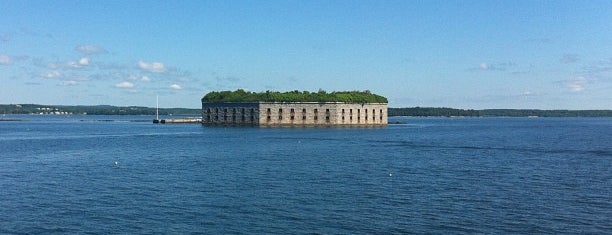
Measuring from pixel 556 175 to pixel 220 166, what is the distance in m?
28.3

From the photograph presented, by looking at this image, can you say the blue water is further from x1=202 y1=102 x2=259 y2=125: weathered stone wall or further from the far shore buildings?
x1=202 y1=102 x2=259 y2=125: weathered stone wall

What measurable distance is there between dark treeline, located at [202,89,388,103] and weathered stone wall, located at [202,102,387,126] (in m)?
1.54

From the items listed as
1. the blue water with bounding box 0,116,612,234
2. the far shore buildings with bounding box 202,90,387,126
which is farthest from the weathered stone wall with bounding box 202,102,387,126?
the blue water with bounding box 0,116,612,234

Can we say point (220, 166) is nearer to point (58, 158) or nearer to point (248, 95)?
point (58, 158)

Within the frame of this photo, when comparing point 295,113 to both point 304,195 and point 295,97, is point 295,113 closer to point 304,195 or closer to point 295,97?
point 295,97

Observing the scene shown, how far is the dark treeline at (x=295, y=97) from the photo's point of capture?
17488 centimetres

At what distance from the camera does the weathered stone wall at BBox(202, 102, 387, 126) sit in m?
172

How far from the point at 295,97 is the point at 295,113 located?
15.2 feet

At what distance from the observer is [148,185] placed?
43156mm

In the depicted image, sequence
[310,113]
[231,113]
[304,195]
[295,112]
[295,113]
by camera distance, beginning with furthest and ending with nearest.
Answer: [231,113], [310,113], [295,113], [295,112], [304,195]

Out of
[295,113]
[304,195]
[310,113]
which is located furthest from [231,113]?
[304,195]

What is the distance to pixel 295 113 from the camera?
175 metres

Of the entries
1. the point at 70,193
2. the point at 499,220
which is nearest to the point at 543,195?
the point at 499,220

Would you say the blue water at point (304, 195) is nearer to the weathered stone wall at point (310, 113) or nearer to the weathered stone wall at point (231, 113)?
the weathered stone wall at point (310, 113)
